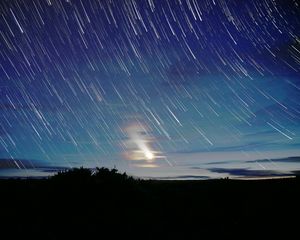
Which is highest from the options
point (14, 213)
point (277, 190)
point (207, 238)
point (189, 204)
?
point (277, 190)

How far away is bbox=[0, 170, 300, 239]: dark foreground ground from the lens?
12.9 meters

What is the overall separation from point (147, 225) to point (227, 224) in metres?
3.04

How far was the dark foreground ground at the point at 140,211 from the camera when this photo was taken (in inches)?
507

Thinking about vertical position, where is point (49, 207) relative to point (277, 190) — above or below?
below

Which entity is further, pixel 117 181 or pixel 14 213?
pixel 117 181

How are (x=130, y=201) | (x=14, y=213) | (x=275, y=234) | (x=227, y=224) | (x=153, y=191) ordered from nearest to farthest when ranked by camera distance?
1. (x=275, y=234)
2. (x=227, y=224)
3. (x=14, y=213)
4. (x=130, y=201)
5. (x=153, y=191)

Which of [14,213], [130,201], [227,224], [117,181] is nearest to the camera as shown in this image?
[227,224]

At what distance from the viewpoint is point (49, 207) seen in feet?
54.1

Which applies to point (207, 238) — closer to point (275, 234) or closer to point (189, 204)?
point (275, 234)

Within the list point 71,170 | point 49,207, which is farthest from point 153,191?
point 49,207

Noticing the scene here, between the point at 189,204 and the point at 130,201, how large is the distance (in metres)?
2.96

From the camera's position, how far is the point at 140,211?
16.5 meters

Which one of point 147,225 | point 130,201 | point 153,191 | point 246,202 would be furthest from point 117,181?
point 246,202

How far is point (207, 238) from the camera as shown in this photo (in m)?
12.4
